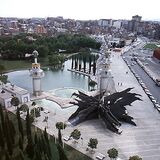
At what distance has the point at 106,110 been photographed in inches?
1479

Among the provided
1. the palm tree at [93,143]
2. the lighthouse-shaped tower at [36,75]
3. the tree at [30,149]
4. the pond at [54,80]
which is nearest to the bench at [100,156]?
the palm tree at [93,143]

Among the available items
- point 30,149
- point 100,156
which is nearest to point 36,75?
point 30,149

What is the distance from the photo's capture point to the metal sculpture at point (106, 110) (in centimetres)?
3702

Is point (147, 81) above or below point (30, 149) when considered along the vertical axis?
below

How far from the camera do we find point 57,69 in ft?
237

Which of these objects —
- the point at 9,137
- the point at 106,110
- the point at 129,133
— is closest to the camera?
the point at 9,137

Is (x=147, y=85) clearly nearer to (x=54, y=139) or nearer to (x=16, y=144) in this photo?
(x=54, y=139)

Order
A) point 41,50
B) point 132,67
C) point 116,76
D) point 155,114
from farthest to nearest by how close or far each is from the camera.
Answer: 1. point 41,50
2. point 132,67
3. point 116,76
4. point 155,114

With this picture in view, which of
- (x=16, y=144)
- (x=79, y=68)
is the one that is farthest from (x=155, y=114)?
(x=79, y=68)

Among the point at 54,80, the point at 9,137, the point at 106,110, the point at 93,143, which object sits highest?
the point at 106,110

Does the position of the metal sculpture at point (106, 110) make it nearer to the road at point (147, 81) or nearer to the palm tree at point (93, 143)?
the palm tree at point (93, 143)

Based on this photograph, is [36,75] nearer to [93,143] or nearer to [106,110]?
[106,110]

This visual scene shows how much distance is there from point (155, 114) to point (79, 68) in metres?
32.7

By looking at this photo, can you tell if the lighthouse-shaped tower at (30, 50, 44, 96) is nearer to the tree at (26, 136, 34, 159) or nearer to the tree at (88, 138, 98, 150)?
the tree at (26, 136, 34, 159)
